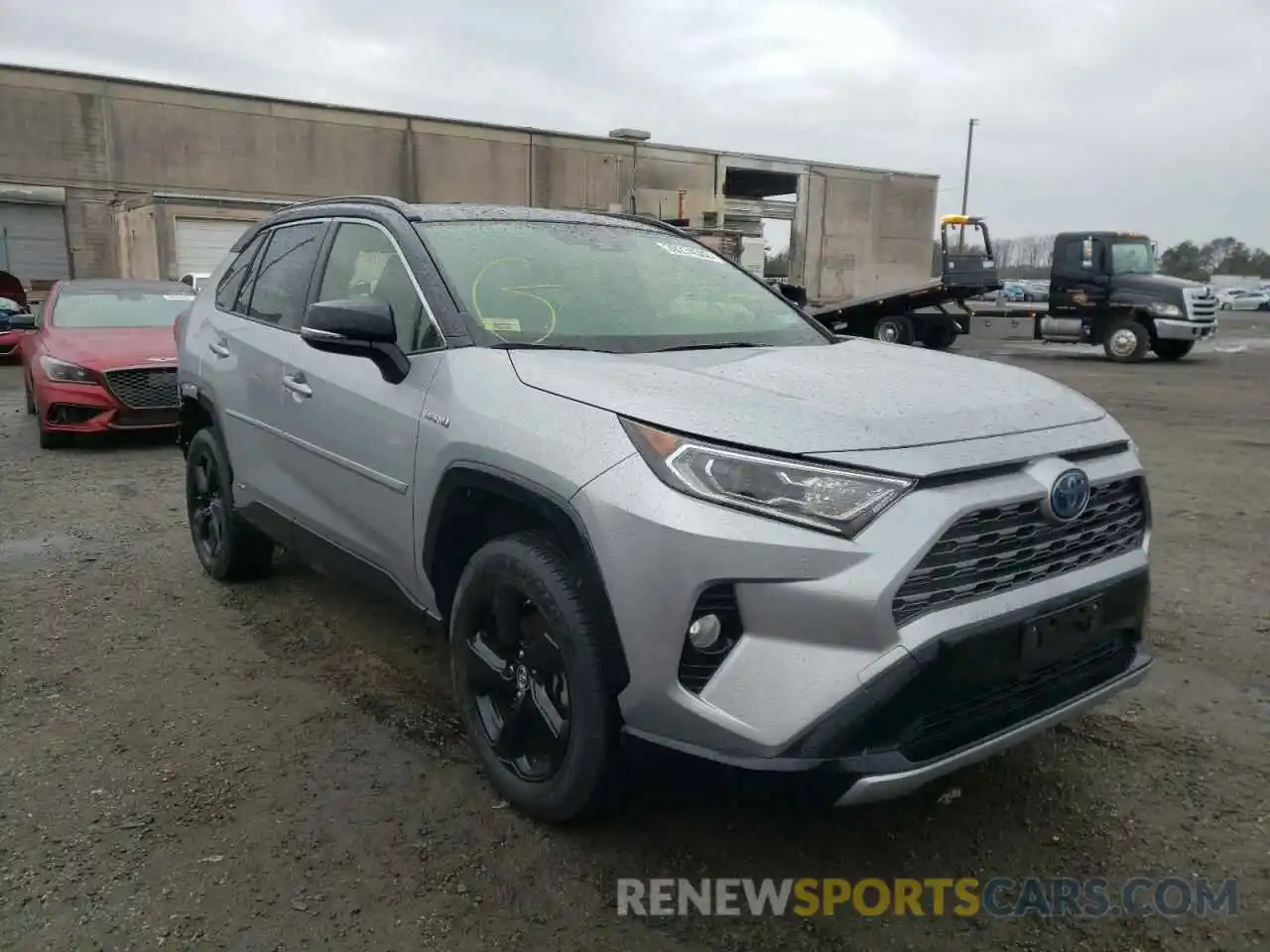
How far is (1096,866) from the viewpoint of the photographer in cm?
265

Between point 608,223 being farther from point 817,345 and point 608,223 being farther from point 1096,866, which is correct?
point 1096,866

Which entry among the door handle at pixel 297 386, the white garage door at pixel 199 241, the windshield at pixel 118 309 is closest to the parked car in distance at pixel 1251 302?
the white garage door at pixel 199 241

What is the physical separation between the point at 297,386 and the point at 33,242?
33.0 meters

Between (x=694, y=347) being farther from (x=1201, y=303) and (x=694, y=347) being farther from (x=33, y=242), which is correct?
(x=33, y=242)

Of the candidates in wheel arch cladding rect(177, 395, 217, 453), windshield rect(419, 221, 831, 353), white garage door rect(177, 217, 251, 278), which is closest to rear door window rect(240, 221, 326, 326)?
wheel arch cladding rect(177, 395, 217, 453)

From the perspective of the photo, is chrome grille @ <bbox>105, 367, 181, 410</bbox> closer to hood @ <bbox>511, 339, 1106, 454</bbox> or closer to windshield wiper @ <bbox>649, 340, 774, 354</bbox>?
windshield wiper @ <bbox>649, 340, 774, 354</bbox>

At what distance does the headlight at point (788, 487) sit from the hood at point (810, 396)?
5cm

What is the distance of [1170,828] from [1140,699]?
92cm

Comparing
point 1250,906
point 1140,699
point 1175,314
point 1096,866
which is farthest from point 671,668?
point 1175,314

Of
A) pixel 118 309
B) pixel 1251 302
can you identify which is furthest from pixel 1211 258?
pixel 118 309

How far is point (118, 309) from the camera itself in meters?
9.57

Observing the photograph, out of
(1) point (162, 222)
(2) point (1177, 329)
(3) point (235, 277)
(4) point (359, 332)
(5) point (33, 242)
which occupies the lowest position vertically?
(2) point (1177, 329)

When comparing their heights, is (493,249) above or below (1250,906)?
above

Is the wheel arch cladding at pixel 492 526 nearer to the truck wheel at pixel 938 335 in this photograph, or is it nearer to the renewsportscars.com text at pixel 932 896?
the renewsportscars.com text at pixel 932 896
